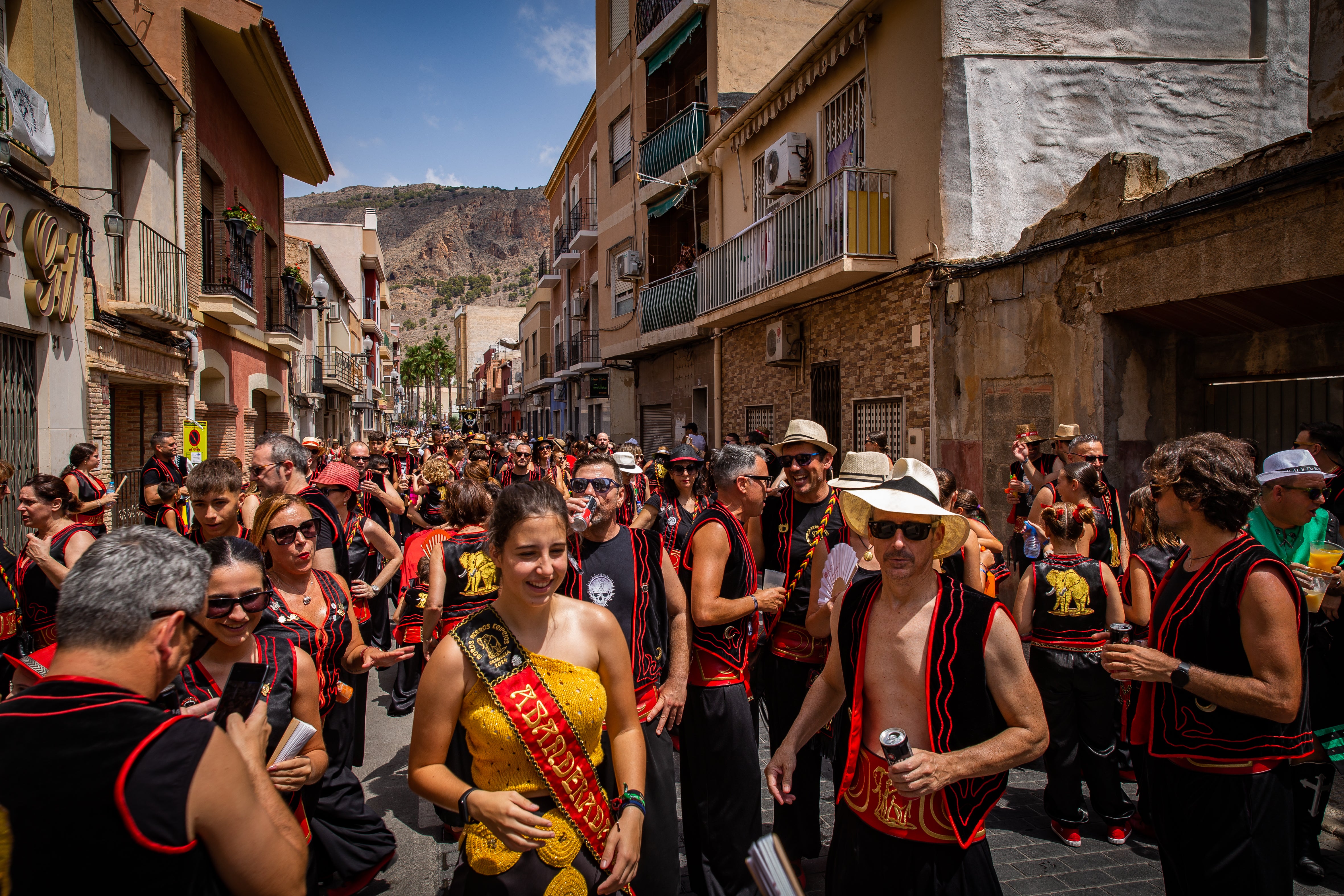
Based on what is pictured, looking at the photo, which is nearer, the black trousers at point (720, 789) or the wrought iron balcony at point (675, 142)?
the black trousers at point (720, 789)

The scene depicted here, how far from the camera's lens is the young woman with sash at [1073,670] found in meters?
4.10

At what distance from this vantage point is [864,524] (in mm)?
2613

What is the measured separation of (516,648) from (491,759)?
0.31m

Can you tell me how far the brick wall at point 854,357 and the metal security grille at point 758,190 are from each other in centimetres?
198

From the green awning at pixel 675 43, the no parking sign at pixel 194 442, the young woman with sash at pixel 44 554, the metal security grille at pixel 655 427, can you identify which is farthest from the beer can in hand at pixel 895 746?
the green awning at pixel 675 43

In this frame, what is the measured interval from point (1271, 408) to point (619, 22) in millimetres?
18619

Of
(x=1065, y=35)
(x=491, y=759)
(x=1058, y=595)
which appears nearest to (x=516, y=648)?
(x=491, y=759)

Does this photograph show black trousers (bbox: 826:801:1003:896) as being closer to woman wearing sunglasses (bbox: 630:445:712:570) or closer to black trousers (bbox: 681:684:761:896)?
black trousers (bbox: 681:684:761:896)

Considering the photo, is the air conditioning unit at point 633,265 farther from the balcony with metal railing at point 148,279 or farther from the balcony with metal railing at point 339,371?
the balcony with metal railing at point 339,371

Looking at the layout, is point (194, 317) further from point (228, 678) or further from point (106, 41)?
point (228, 678)

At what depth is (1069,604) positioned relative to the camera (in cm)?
429

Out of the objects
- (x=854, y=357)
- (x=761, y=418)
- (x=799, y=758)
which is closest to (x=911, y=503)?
(x=799, y=758)

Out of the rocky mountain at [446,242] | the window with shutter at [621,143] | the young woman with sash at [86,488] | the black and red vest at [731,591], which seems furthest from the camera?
the rocky mountain at [446,242]

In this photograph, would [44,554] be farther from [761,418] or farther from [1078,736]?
[761,418]
